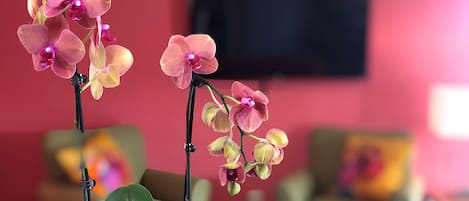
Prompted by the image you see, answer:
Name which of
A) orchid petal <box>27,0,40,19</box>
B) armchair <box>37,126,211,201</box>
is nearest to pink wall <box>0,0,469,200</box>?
armchair <box>37,126,211,201</box>

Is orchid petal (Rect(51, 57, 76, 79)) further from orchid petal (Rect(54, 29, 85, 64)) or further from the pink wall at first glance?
the pink wall

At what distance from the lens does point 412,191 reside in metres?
1.21

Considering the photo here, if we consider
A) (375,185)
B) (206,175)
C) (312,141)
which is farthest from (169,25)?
(375,185)

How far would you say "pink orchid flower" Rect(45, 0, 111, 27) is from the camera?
46cm

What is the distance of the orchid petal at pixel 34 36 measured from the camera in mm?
467

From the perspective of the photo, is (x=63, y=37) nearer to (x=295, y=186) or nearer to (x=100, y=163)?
(x=100, y=163)

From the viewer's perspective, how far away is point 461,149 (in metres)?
1.39

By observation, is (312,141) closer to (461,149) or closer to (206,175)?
(206,175)

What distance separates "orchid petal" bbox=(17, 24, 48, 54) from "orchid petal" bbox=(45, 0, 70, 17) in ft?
0.06

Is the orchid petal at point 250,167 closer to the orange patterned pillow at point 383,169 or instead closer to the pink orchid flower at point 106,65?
the pink orchid flower at point 106,65

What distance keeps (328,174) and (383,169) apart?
0.19 m

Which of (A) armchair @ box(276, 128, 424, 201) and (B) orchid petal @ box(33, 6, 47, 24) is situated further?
(A) armchair @ box(276, 128, 424, 201)

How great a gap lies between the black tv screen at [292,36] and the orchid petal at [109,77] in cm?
54

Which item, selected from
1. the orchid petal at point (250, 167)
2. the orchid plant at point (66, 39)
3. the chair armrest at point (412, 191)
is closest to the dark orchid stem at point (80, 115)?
the orchid plant at point (66, 39)
